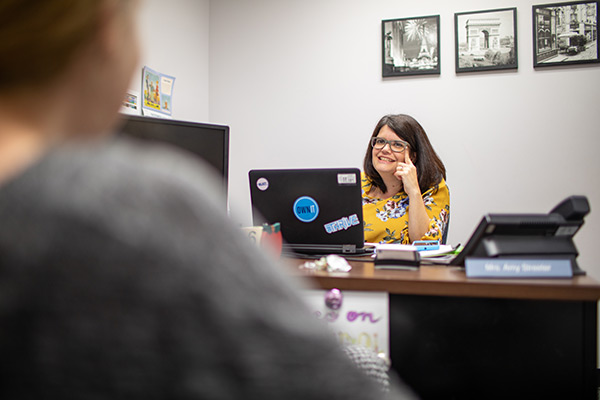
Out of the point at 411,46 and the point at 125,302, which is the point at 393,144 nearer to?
the point at 411,46

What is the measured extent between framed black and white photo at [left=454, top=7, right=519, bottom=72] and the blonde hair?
2865 mm

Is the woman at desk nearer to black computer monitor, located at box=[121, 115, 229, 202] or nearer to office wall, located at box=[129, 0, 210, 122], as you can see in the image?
black computer monitor, located at box=[121, 115, 229, 202]

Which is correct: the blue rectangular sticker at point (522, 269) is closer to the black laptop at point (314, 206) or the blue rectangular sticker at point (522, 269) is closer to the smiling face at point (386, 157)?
the black laptop at point (314, 206)

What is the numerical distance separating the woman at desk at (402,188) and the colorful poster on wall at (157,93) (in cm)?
125

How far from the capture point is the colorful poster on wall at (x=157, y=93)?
8.41 ft

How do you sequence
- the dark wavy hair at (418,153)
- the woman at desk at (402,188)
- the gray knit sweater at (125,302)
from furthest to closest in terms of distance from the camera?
1. the dark wavy hair at (418,153)
2. the woman at desk at (402,188)
3. the gray knit sweater at (125,302)

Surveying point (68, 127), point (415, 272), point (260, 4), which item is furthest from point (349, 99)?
point (68, 127)

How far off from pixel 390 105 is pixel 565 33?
1.08 metres

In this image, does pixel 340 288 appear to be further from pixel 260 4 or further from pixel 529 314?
pixel 260 4

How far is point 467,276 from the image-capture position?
1044 mm

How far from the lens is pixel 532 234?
3.58 ft

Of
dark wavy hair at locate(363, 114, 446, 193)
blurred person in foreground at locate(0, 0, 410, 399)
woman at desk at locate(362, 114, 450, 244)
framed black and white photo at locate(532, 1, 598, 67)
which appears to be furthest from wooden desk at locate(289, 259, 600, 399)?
framed black and white photo at locate(532, 1, 598, 67)

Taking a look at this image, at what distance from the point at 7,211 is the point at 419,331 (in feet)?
3.24

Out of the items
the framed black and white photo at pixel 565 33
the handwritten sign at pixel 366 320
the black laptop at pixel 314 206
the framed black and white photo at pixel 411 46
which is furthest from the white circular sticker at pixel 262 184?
the framed black and white photo at pixel 565 33
